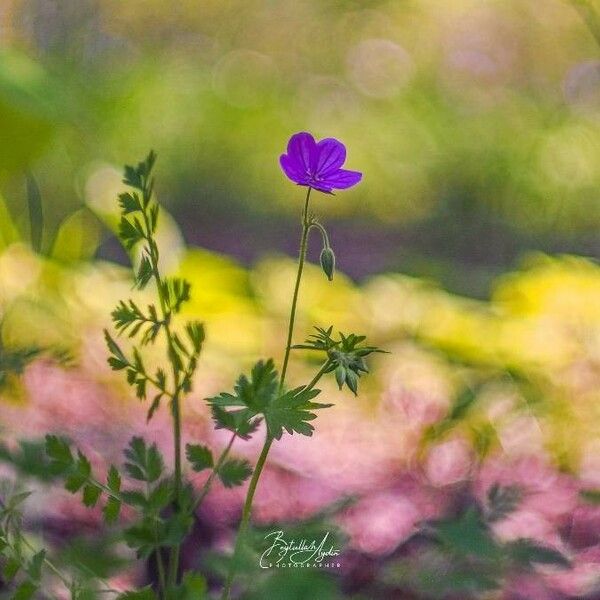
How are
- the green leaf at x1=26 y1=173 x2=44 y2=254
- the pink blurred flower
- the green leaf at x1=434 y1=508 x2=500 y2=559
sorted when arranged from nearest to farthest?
the green leaf at x1=434 y1=508 x2=500 y2=559 < the pink blurred flower < the green leaf at x1=26 y1=173 x2=44 y2=254

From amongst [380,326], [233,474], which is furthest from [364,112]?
[233,474]

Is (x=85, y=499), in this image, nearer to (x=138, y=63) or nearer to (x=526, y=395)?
(x=526, y=395)

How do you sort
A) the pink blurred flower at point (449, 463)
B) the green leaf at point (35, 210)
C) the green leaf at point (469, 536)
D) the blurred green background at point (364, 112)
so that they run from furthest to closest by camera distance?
1. the blurred green background at point (364, 112)
2. the green leaf at point (35, 210)
3. the pink blurred flower at point (449, 463)
4. the green leaf at point (469, 536)

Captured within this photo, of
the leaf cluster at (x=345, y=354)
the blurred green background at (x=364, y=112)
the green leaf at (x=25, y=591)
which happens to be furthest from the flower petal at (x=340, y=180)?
the blurred green background at (x=364, y=112)

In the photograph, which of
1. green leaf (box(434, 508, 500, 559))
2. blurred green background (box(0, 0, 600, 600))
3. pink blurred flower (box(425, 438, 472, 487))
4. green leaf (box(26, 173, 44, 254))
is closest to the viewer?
green leaf (box(434, 508, 500, 559))

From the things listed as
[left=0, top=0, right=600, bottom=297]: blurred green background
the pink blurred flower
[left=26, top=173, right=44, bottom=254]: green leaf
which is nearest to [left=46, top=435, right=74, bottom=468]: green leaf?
the pink blurred flower

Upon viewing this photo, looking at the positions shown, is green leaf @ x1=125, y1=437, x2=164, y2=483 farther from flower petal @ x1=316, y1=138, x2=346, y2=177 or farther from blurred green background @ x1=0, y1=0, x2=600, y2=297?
blurred green background @ x1=0, y1=0, x2=600, y2=297

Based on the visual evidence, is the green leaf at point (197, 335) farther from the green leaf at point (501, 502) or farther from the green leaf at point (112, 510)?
the green leaf at point (501, 502)

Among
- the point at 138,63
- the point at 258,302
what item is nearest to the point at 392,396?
the point at 258,302
